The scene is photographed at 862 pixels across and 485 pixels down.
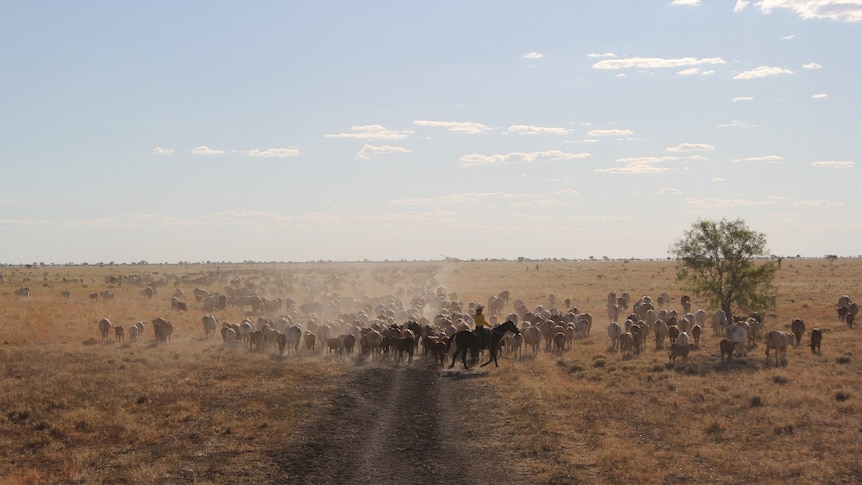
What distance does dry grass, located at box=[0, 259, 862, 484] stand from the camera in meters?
14.9

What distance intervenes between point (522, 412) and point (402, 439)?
169 inches

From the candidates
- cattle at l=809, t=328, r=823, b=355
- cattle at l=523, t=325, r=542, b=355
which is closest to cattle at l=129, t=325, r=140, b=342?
cattle at l=523, t=325, r=542, b=355

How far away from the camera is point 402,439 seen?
16922 millimetres

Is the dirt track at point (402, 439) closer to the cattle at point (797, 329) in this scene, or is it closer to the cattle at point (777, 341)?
the cattle at point (777, 341)

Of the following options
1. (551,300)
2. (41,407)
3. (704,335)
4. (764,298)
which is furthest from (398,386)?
(551,300)

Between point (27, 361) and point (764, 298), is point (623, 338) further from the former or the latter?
point (27, 361)

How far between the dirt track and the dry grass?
0.59 m

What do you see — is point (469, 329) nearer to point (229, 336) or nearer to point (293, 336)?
point (293, 336)

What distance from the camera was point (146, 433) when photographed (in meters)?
18.1

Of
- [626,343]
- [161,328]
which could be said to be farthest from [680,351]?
[161,328]

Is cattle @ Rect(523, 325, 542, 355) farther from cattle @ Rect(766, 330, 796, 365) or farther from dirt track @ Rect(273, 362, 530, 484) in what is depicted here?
cattle @ Rect(766, 330, 796, 365)

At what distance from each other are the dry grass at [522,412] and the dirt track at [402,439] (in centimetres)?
59

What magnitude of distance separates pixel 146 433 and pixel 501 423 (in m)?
8.90

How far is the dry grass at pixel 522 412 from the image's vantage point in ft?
49.0
